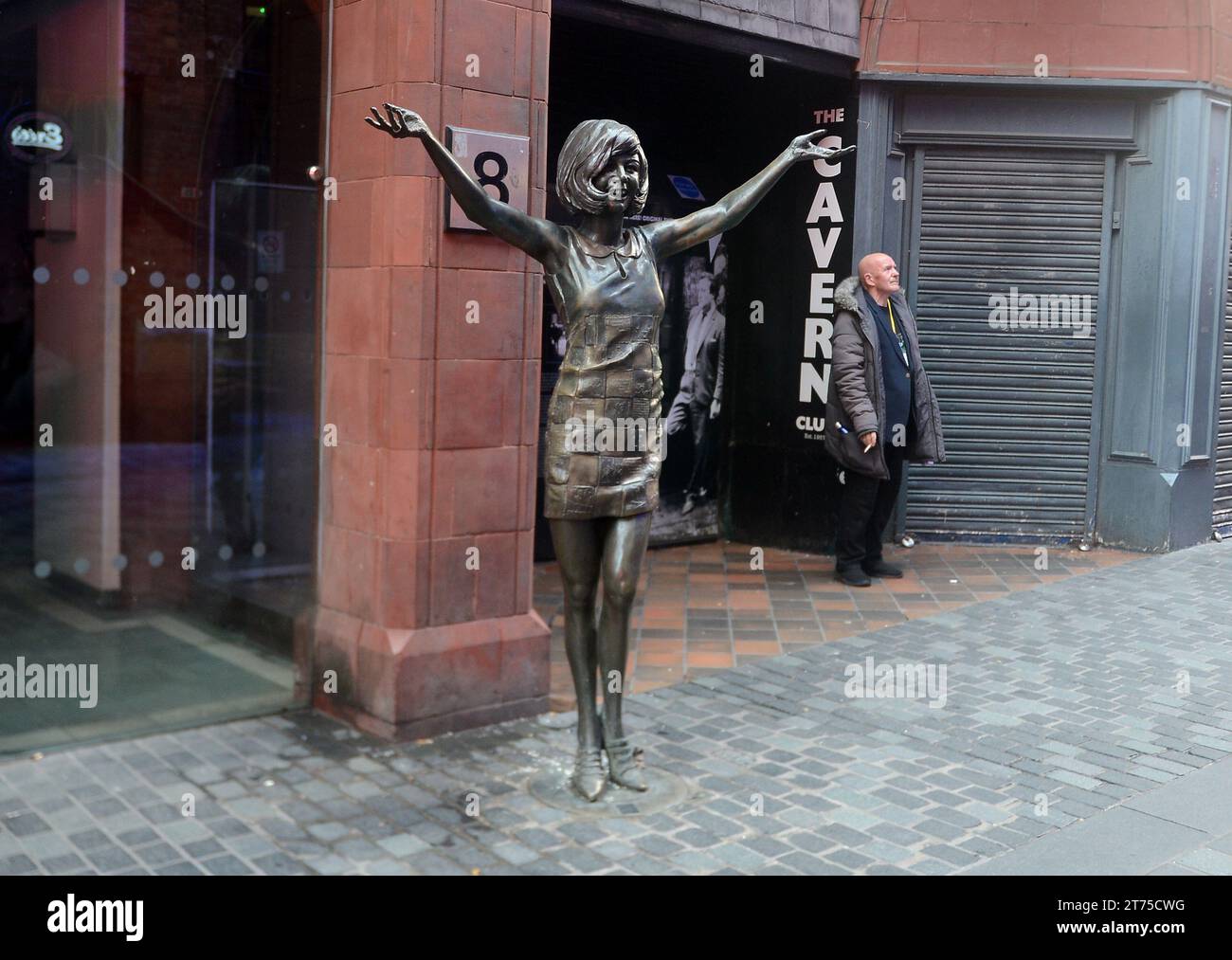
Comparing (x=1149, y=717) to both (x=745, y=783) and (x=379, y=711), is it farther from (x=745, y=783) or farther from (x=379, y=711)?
(x=379, y=711)

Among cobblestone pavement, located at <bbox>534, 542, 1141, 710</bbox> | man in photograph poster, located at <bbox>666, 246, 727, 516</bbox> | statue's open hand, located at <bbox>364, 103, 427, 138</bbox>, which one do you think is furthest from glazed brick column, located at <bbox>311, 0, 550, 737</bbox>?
man in photograph poster, located at <bbox>666, 246, 727, 516</bbox>

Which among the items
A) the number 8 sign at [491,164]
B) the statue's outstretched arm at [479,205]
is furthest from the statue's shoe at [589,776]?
the number 8 sign at [491,164]

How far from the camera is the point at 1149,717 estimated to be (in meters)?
6.04

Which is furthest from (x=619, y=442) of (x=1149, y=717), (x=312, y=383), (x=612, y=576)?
(x=1149, y=717)

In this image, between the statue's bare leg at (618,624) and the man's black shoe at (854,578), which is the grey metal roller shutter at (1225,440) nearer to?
the man's black shoe at (854,578)

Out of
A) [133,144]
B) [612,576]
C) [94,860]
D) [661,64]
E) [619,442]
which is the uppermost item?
[661,64]

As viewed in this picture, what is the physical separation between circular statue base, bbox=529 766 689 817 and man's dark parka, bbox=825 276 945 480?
385 cm

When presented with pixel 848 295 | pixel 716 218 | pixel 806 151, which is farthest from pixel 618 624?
pixel 848 295

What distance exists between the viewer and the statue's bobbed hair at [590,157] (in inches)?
186

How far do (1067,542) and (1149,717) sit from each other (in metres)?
4.12

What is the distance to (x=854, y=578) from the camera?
862 cm

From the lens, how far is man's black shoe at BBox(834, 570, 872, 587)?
859cm

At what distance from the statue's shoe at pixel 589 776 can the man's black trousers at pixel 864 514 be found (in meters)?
3.99

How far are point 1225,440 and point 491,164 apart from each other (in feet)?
22.6
